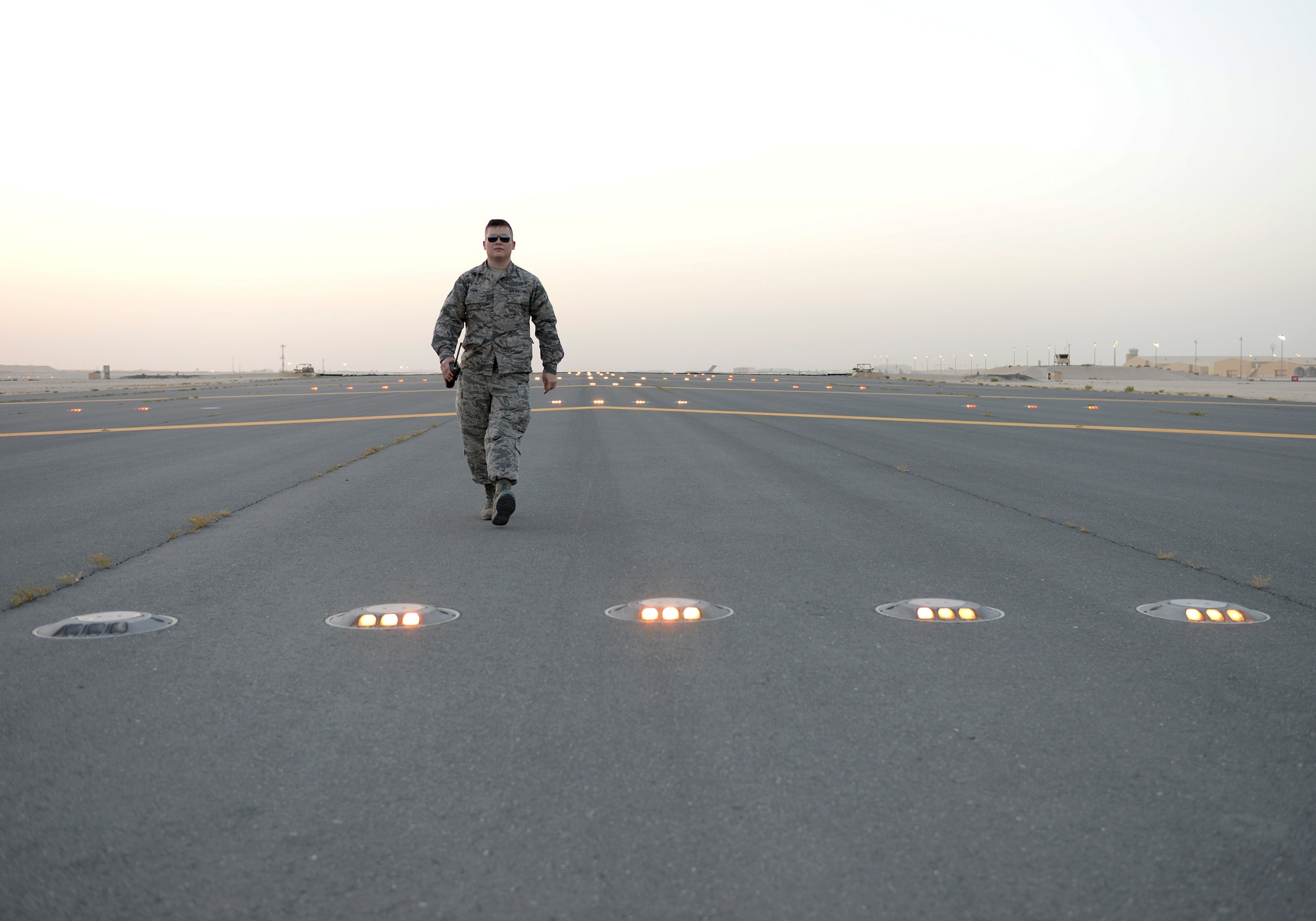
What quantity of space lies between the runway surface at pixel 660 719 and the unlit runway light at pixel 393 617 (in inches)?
4.4

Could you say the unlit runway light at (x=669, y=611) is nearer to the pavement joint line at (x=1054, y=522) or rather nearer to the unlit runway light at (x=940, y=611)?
the unlit runway light at (x=940, y=611)

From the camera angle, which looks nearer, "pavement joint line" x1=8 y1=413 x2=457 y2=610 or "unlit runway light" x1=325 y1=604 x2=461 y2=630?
"unlit runway light" x1=325 y1=604 x2=461 y2=630

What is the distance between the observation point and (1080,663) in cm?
436

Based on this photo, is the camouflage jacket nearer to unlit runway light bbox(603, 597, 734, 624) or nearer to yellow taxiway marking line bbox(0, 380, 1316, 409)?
unlit runway light bbox(603, 597, 734, 624)

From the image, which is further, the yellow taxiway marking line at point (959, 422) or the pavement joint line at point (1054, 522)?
the yellow taxiway marking line at point (959, 422)

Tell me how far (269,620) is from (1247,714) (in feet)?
14.5

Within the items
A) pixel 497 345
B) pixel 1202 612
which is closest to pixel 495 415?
pixel 497 345

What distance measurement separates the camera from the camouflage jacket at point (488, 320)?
8172 mm

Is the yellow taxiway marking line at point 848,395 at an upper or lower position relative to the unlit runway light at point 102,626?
upper

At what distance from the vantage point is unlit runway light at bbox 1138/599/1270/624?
5195mm

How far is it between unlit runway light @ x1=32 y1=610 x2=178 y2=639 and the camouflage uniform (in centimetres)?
344

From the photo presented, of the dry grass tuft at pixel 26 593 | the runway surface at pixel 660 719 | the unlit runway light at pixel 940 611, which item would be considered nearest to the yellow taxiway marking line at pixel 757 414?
the runway surface at pixel 660 719

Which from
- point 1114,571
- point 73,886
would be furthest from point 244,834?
point 1114,571

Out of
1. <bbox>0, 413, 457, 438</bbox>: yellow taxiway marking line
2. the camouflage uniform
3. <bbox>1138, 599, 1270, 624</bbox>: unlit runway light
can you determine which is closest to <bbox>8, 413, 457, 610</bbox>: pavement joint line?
the camouflage uniform
